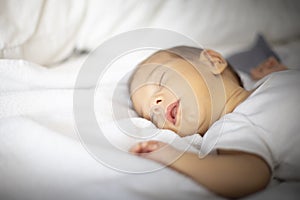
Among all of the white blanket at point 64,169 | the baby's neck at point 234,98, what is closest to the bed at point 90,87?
the white blanket at point 64,169

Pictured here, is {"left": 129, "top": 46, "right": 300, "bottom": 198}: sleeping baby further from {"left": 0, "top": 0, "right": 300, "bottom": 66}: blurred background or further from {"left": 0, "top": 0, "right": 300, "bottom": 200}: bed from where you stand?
{"left": 0, "top": 0, "right": 300, "bottom": 66}: blurred background

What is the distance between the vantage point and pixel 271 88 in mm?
793

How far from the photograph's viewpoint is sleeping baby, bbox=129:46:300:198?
64 centimetres

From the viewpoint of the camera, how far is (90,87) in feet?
3.06

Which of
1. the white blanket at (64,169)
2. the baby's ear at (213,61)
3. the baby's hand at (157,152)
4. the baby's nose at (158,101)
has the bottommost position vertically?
the white blanket at (64,169)

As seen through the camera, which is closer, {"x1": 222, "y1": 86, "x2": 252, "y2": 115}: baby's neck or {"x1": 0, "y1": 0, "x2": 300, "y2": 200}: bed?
{"x1": 0, "y1": 0, "x2": 300, "y2": 200}: bed

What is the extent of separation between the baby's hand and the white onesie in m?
0.09

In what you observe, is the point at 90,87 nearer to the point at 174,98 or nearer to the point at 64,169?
the point at 174,98

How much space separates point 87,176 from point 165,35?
605 mm

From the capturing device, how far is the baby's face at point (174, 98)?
2.66ft

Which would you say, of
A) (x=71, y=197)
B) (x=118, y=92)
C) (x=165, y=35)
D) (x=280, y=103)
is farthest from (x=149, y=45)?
(x=71, y=197)

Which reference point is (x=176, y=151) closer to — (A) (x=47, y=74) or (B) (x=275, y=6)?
(A) (x=47, y=74)

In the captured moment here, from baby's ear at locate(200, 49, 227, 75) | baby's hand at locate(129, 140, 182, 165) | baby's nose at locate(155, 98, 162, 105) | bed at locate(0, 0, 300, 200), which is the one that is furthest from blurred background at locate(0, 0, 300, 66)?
baby's hand at locate(129, 140, 182, 165)

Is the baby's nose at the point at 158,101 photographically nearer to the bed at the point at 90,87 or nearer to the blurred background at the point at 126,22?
the bed at the point at 90,87
